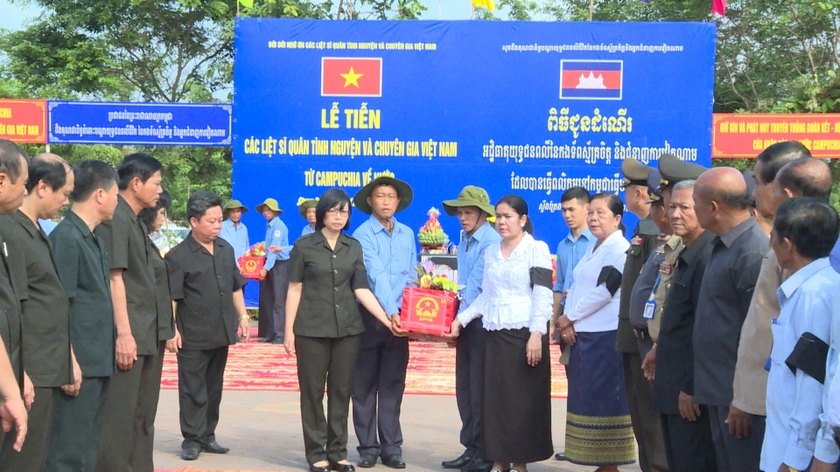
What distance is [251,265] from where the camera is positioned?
39.5 ft

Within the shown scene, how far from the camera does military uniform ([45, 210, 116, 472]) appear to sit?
4121mm

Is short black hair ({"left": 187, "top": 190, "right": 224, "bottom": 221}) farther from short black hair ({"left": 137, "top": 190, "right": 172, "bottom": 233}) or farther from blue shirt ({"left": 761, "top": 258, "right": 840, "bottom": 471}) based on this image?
blue shirt ({"left": 761, "top": 258, "right": 840, "bottom": 471})

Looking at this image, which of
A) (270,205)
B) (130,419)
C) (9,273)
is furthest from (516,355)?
(270,205)

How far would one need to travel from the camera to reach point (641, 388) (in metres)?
5.17

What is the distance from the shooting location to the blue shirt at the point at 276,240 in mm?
12297

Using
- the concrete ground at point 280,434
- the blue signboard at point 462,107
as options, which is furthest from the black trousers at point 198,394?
the blue signboard at point 462,107

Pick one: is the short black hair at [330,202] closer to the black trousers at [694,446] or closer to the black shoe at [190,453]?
the black shoe at [190,453]

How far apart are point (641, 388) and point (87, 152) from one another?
1874 cm

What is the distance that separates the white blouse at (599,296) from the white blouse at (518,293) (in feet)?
0.63

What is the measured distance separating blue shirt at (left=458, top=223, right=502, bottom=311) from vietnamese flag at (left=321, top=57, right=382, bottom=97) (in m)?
6.93

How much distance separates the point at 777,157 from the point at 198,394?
4051 mm

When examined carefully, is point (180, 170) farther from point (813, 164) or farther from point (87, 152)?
point (813, 164)

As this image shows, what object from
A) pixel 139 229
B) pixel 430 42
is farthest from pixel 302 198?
pixel 139 229

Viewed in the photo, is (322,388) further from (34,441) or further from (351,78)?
(351,78)
